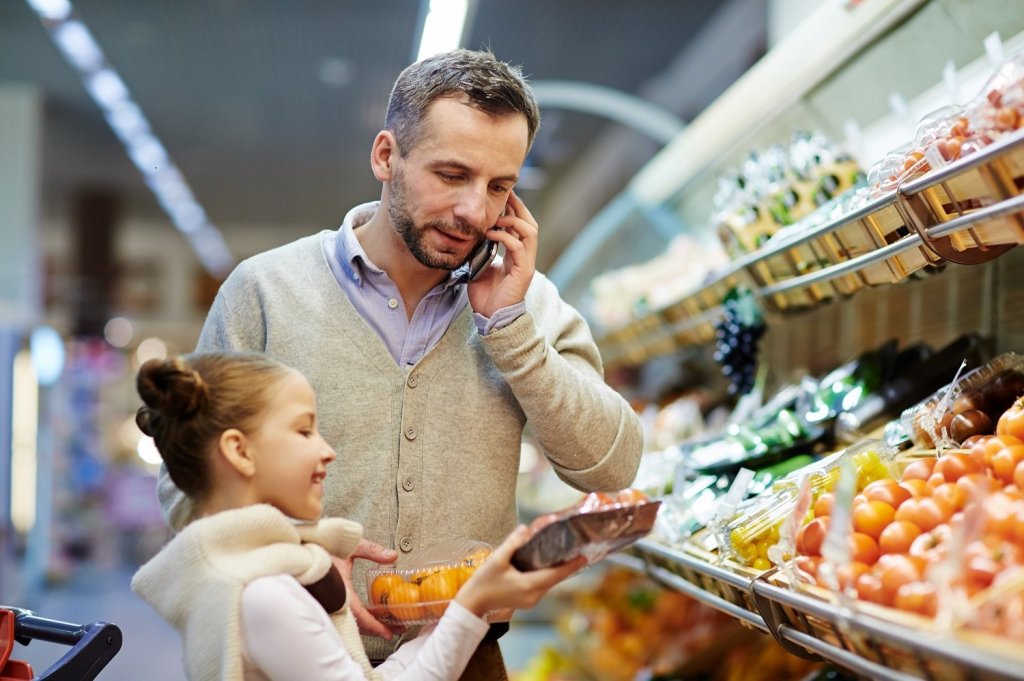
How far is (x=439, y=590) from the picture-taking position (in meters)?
1.73

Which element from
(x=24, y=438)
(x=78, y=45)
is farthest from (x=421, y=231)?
(x=24, y=438)

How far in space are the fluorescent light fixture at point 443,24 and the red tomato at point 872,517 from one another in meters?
2.65

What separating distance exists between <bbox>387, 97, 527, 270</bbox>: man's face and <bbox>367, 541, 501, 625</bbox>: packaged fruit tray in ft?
1.63

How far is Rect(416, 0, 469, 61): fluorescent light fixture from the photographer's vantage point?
408 cm

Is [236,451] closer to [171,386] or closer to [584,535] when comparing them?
[171,386]

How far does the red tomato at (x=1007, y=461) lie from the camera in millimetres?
1581

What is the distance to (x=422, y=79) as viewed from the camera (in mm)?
1969

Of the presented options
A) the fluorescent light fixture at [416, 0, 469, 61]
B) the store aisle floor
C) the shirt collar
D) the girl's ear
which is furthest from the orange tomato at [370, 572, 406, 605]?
the store aisle floor

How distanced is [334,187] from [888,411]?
33.4 feet

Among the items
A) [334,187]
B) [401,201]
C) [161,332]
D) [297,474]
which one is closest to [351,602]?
[297,474]

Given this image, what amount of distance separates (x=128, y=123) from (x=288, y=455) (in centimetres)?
904

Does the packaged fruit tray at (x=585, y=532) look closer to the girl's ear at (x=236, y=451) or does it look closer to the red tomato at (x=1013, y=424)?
the girl's ear at (x=236, y=451)

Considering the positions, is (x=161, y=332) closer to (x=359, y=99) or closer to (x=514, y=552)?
(x=359, y=99)

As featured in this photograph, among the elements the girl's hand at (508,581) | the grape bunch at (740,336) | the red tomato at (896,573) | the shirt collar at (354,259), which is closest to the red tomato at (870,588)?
the red tomato at (896,573)
